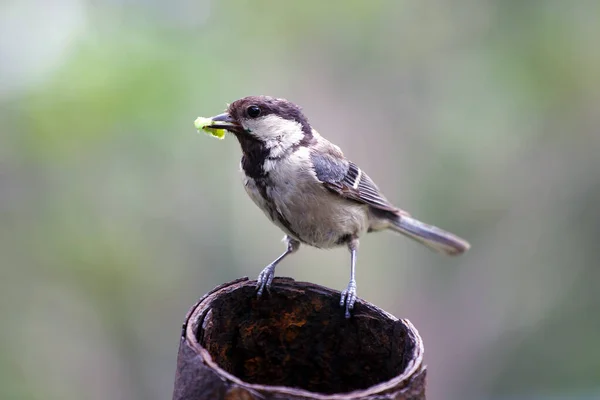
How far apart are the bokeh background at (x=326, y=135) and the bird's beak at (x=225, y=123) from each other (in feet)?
4.76

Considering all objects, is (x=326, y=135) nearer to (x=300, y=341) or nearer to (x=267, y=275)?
(x=267, y=275)

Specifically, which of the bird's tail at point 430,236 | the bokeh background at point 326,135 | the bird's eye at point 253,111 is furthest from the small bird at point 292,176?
the bokeh background at point 326,135

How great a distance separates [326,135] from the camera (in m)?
5.57

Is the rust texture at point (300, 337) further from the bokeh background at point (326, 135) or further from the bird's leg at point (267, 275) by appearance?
the bokeh background at point (326, 135)

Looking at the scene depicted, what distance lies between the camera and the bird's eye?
2.66 meters

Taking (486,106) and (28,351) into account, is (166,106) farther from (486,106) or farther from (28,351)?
(486,106)

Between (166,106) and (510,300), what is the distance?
3.82m

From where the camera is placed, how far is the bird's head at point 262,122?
2.65m

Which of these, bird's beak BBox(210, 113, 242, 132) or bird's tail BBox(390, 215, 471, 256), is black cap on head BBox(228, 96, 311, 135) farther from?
bird's tail BBox(390, 215, 471, 256)

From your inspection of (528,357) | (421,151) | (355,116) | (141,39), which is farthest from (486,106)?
(141,39)

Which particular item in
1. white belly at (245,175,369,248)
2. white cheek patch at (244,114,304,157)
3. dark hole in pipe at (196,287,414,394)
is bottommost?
dark hole in pipe at (196,287,414,394)

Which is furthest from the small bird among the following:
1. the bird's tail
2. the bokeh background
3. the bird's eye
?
the bokeh background

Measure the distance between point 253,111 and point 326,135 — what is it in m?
2.95

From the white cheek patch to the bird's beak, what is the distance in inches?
2.1
